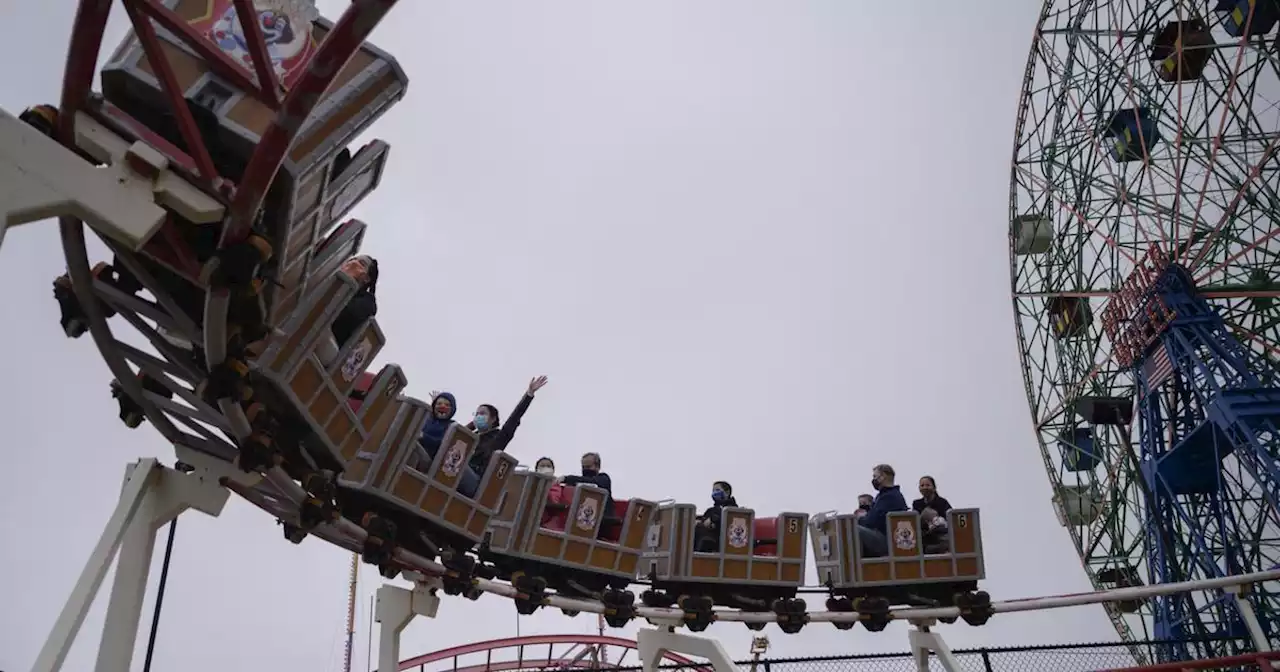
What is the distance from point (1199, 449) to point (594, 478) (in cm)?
1489

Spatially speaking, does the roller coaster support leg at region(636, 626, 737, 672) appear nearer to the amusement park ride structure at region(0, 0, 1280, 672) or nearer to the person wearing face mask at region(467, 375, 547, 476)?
the amusement park ride structure at region(0, 0, 1280, 672)

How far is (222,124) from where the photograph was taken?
15.1 ft

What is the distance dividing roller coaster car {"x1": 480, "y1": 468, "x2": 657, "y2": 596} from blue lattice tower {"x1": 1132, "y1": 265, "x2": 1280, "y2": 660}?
41.5 feet

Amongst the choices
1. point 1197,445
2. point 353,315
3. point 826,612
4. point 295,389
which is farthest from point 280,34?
point 1197,445

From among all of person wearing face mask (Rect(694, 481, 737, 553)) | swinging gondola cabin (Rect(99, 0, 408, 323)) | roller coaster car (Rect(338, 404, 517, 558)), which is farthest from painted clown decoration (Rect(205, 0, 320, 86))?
person wearing face mask (Rect(694, 481, 737, 553))

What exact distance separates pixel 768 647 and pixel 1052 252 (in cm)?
1415

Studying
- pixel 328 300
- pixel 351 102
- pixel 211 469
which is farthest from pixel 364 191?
pixel 211 469

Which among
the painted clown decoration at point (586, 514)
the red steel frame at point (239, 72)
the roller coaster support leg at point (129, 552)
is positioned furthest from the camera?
the painted clown decoration at point (586, 514)

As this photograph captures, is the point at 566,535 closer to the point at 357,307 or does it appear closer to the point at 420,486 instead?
the point at 420,486

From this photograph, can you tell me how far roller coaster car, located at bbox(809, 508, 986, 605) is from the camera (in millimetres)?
10453

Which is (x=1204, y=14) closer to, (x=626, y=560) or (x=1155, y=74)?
(x=1155, y=74)

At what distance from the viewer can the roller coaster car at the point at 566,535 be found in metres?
9.19

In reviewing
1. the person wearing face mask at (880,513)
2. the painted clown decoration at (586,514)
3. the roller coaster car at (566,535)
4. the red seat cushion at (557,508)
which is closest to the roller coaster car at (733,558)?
the roller coaster car at (566,535)

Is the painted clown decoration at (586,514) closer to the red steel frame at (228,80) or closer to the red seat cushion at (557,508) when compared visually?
the red seat cushion at (557,508)
